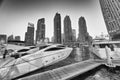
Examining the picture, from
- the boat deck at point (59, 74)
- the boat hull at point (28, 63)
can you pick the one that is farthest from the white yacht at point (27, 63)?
the boat deck at point (59, 74)

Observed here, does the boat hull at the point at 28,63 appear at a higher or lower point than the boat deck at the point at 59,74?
higher

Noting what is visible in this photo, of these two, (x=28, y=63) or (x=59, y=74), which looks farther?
(x=28, y=63)

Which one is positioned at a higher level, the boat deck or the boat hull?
the boat hull

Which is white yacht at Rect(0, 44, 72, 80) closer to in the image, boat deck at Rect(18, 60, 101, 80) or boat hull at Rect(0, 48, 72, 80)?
boat hull at Rect(0, 48, 72, 80)

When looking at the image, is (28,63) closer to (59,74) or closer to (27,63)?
(27,63)

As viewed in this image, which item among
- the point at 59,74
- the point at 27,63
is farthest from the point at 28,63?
the point at 59,74

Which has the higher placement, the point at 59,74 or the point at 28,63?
the point at 28,63

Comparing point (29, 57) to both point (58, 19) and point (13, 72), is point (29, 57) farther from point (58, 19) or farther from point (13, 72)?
point (58, 19)

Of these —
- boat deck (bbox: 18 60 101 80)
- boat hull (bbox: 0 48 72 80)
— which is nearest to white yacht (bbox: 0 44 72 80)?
boat hull (bbox: 0 48 72 80)

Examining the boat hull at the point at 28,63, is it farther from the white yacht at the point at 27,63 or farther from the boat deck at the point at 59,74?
the boat deck at the point at 59,74

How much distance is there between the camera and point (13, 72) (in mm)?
3424

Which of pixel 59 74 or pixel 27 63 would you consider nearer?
pixel 59 74

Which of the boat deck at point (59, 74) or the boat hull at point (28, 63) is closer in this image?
the boat deck at point (59, 74)

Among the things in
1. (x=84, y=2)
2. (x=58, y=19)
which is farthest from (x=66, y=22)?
(x=84, y=2)
